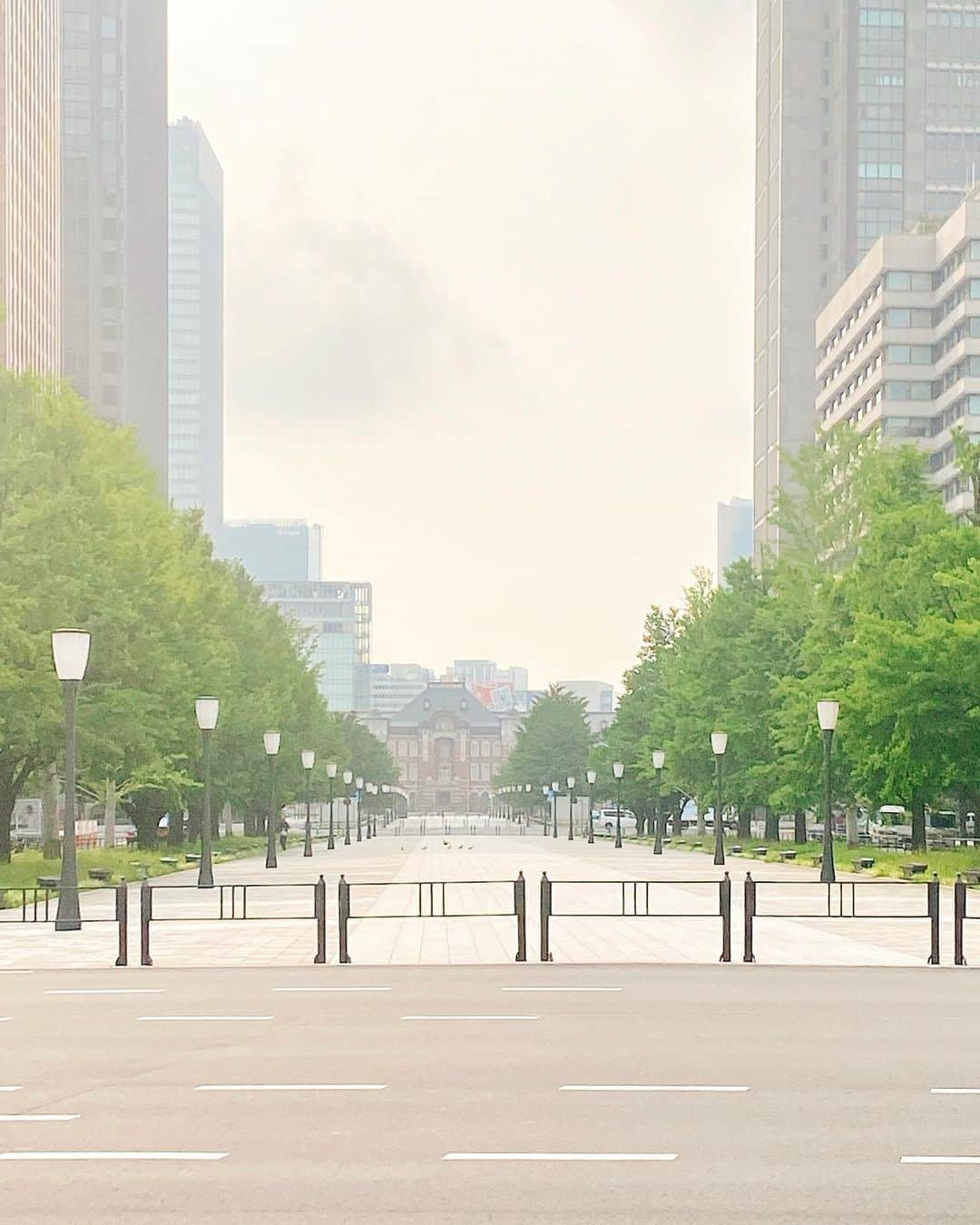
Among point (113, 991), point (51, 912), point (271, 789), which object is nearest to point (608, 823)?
point (271, 789)

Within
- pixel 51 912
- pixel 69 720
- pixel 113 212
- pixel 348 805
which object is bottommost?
pixel 348 805

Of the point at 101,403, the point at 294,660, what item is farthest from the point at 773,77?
the point at 294,660

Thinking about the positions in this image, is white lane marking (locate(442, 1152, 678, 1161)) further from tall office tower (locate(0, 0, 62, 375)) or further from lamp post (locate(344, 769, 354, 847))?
tall office tower (locate(0, 0, 62, 375))

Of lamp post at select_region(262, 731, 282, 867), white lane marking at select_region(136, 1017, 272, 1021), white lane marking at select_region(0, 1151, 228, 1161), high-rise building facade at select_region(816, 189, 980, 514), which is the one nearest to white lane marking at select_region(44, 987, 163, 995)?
white lane marking at select_region(136, 1017, 272, 1021)

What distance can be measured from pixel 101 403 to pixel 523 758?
187 ft

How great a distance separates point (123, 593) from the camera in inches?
1828

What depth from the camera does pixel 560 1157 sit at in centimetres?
1080

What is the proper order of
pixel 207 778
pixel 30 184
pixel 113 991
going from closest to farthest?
pixel 113 991, pixel 207 778, pixel 30 184

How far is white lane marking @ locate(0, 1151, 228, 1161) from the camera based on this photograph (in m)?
10.9

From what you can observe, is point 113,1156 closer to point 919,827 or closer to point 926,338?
point 919,827

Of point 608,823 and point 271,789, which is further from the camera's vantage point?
point 608,823

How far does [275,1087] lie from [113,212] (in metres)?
178

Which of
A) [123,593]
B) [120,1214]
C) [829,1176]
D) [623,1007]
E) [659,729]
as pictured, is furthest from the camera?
[659,729]

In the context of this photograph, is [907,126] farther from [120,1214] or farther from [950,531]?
[120,1214]
